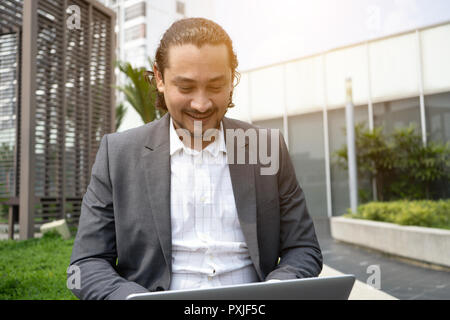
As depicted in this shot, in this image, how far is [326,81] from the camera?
12.9 meters

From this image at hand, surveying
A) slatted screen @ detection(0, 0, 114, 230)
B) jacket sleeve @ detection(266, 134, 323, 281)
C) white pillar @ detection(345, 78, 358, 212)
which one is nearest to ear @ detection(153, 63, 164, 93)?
jacket sleeve @ detection(266, 134, 323, 281)

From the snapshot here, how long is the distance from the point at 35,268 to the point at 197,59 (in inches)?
175

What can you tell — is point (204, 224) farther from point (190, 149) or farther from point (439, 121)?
point (439, 121)

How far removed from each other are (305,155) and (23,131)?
8774 mm

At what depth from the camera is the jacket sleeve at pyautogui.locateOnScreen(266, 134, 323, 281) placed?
1587 millimetres

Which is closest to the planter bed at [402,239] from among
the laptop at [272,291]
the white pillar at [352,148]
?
the white pillar at [352,148]

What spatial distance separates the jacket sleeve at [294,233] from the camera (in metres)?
1.59

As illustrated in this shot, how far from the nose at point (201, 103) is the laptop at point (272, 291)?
796mm

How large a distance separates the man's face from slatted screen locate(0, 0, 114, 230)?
6792 millimetres

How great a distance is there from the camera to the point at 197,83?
154cm

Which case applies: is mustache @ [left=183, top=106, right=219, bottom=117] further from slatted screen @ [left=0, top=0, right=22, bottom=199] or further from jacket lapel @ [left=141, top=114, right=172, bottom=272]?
slatted screen @ [left=0, top=0, right=22, bottom=199]

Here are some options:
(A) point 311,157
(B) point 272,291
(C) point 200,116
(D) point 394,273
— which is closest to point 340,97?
(A) point 311,157
